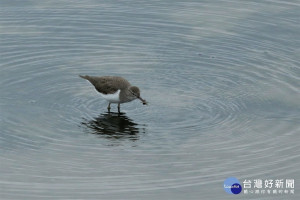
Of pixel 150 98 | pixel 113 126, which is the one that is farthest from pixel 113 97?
pixel 150 98

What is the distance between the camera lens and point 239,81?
1004 inches

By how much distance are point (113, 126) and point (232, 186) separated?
15.9 ft

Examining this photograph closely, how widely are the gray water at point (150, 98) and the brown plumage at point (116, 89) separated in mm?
487

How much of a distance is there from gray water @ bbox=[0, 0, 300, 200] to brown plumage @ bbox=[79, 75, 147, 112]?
1.60 ft

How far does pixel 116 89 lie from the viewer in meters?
23.7

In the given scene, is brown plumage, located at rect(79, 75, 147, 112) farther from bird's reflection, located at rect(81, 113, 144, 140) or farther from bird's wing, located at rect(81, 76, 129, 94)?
bird's reflection, located at rect(81, 113, 144, 140)

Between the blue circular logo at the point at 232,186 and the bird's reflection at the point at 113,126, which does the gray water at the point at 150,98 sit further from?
the blue circular logo at the point at 232,186

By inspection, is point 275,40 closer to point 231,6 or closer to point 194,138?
point 231,6

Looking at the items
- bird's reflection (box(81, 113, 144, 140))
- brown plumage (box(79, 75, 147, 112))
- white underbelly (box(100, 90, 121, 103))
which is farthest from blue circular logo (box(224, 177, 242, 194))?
white underbelly (box(100, 90, 121, 103))

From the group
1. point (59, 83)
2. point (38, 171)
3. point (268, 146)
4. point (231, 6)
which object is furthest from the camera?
point (231, 6)

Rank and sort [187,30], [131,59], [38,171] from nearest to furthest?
1. [38,171]
2. [131,59]
3. [187,30]

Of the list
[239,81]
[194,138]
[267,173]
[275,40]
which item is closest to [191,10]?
[275,40]

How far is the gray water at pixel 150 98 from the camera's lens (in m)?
19.9

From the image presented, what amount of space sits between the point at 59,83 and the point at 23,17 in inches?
229
